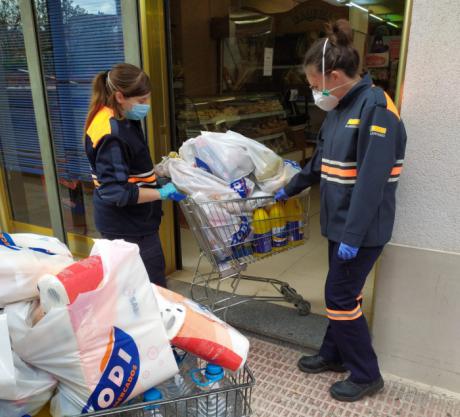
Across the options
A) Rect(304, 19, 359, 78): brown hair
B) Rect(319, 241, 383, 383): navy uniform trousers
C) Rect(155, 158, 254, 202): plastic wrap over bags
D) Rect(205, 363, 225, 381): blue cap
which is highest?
Rect(304, 19, 359, 78): brown hair

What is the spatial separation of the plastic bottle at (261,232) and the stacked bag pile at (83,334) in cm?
147

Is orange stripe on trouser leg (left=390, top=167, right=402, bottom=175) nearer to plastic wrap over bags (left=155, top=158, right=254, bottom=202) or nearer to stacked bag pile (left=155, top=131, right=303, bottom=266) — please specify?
stacked bag pile (left=155, top=131, right=303, bottom=266)

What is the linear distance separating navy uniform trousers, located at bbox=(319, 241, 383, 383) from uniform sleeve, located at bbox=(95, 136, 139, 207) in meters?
1.23

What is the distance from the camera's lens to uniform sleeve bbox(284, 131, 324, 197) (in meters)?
2.53

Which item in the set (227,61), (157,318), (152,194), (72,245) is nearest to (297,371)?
(152,194)

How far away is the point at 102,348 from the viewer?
1.12m

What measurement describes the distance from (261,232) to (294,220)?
295 millimetres

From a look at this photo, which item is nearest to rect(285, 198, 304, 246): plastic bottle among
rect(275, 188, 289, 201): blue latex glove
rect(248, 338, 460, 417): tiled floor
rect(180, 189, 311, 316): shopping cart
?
rect(180, 189, 311, 316): shopping cart

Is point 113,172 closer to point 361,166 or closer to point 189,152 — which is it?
point 189,152

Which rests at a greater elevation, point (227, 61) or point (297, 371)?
point (227, 61)

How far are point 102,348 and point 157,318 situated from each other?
17cm

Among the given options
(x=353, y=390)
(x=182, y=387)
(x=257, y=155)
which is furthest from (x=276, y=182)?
(x=182, y=387)

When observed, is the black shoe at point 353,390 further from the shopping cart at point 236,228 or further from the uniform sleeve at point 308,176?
the uniform sleeve at point 308,176

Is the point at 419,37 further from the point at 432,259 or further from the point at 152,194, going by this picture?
the point at 152,194
